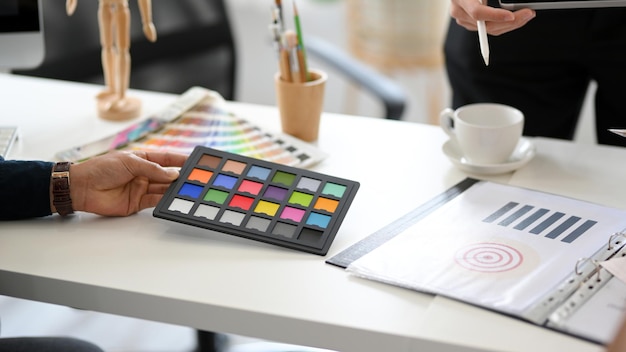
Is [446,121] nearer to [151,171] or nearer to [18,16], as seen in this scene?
[151,171]

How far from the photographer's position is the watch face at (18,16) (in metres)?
1.26

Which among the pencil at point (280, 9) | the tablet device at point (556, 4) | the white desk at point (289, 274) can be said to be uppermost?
the tablet device at point (556, 4)

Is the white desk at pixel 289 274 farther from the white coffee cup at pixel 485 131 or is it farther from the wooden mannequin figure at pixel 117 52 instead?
the wooden mannequin figure at pixel 117 52

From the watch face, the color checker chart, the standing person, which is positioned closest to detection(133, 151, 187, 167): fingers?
the color checker chart

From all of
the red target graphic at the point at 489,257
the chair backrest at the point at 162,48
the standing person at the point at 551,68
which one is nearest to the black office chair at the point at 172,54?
the chair backrest at the point at 162,48

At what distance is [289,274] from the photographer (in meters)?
0.92

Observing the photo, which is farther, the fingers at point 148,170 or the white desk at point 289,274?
the fingers at point 148,170

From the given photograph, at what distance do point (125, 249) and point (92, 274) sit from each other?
0.20 feet

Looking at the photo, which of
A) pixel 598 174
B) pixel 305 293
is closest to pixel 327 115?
pixel 598 174

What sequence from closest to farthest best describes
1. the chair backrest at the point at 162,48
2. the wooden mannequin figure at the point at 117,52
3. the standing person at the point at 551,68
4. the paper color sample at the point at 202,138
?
the paper color sample at the point at 202,138, the wooden mannequin figure at the point at 117,52, the standing person at the point at 551,68, the chair backrest at the point at 162,48

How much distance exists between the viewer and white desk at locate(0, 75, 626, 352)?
823 millimetres

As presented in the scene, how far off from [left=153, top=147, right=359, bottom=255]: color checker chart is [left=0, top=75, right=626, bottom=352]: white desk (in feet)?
0.07

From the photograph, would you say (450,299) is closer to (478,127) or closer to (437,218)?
(437,218)

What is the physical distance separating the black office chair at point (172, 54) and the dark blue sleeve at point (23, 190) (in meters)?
0.71
